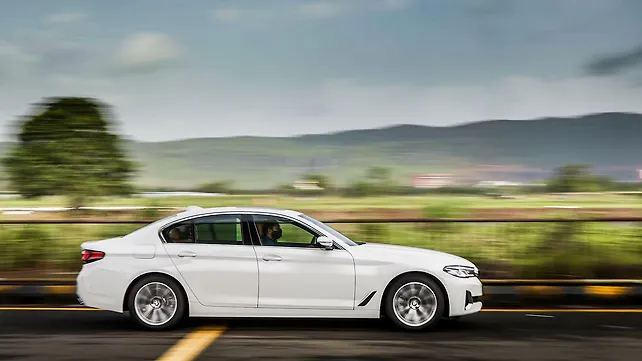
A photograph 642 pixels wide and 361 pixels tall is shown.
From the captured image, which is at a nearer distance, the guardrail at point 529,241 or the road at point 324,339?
the road at point 324,339

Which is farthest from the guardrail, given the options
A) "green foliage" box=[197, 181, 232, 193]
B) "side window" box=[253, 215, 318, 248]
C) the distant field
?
"green foliage" box=[197, 181, 232, 193]

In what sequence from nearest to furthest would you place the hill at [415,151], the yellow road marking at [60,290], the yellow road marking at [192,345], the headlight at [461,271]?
the yellow road marking at [192,345] → the headlight at [461,271] → the yellow road marking at [60,290] → the hill at [415,151]

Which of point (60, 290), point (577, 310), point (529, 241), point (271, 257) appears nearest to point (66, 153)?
point (60, 290)

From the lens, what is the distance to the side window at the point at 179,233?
9.60 m

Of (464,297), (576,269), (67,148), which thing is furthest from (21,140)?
(464,297)

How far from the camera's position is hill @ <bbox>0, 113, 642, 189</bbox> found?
2972 cm

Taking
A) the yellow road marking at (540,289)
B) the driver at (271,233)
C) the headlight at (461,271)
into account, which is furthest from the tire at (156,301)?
the yellow road marking at (540,289)

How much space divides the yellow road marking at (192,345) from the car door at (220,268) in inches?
11.6

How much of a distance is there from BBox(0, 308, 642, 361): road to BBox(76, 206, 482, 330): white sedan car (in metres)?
0.22

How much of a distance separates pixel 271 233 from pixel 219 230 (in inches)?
21.3

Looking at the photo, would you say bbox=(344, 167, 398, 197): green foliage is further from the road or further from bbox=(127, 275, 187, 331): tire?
bbox=(127, 275, 187, 331): tire

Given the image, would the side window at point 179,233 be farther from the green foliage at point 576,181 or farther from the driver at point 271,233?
the green foliage at point 576,181

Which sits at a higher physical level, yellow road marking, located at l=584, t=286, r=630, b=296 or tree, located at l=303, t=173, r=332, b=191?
tree, located at l=303, t=173, r=332, b=191

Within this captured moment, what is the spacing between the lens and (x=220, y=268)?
938cm
